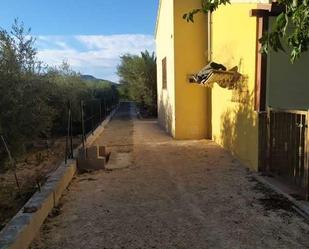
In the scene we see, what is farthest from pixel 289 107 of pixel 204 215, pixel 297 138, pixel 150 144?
pixel 150 144

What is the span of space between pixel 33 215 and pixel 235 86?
21.3 ft

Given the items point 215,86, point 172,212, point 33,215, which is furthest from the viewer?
point 215,86

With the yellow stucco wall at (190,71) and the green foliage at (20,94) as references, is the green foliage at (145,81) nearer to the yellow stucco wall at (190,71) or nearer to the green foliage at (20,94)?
the yellow stucco wall at (190,71)

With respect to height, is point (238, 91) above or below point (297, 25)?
below

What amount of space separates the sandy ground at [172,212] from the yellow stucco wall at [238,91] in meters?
0.69

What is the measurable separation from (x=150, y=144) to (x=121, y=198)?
639 centimetres

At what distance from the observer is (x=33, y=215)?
17.1 ft

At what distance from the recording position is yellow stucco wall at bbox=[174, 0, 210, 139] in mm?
13844

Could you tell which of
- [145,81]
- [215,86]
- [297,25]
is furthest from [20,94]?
[145,81]

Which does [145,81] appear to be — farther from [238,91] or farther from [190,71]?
[238,91]

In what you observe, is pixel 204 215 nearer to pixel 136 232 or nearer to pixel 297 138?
pixel 136 232

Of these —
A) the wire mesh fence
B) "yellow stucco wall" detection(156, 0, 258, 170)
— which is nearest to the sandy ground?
the wire mesh fence

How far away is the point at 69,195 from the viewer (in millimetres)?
7164

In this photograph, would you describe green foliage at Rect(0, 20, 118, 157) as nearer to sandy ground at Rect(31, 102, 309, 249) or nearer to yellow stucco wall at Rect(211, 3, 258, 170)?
sandy ground at Rect(31, 102, 309, 249)
